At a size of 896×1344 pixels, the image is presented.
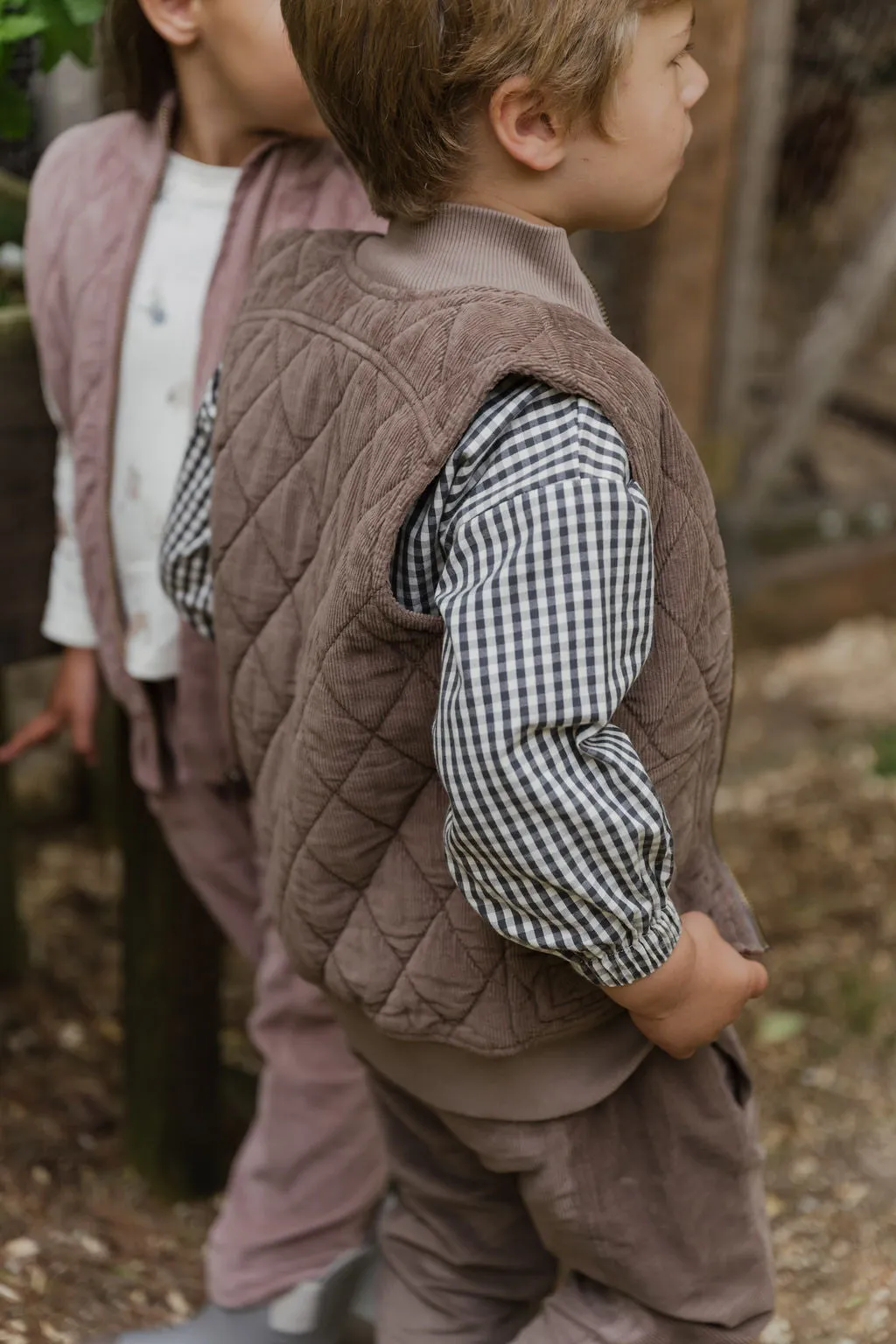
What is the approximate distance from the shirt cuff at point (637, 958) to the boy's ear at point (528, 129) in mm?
596

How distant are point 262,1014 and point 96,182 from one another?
0.98m

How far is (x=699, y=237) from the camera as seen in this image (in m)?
3.40

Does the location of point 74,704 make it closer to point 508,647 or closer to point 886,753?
point 508,647

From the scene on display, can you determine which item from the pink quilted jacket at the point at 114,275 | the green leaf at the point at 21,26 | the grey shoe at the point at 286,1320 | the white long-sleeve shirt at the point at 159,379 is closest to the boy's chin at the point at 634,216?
the pink quilted jacket at the point at 114,275

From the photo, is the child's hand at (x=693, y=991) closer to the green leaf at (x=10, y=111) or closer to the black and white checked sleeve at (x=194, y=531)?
the black and white checked sleeve at (x=194, y=531)

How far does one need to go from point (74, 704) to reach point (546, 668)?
3.48 feet

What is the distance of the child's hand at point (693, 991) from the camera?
1289mm

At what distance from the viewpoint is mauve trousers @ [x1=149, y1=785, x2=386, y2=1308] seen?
1.92m

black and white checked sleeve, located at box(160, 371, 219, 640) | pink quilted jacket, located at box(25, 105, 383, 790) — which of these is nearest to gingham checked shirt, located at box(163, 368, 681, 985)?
black and white checked sleeve, located at box(160, 371, 219, 640)

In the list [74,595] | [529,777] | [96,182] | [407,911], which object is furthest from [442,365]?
[74,595]

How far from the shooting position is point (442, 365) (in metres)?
1.21

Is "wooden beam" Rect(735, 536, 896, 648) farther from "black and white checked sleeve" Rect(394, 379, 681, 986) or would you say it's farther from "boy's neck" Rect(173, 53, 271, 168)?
"black and white checked sleeve" Rect(394, 379, 681, 986)

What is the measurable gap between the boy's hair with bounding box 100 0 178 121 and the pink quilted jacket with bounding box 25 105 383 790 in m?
0.03

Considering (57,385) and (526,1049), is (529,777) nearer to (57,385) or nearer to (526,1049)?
(526,1049)
